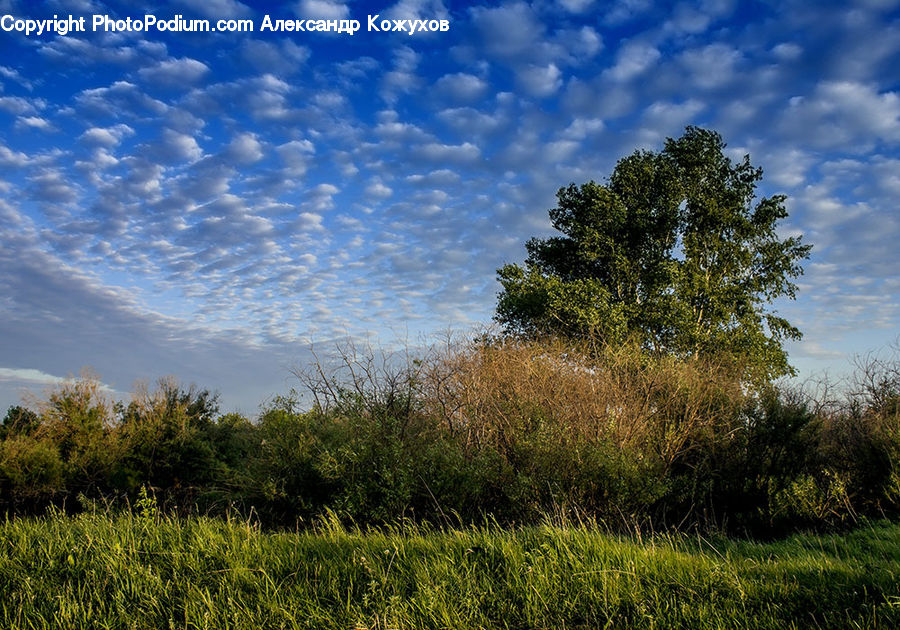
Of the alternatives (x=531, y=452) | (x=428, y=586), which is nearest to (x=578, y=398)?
(x=531, y=452)

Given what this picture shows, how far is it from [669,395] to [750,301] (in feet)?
41.0

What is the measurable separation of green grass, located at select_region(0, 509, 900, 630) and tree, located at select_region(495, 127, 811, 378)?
18053 mm

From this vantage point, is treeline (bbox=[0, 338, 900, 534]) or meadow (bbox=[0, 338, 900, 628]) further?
treeline (bbox=[0, 338, 900, 534])

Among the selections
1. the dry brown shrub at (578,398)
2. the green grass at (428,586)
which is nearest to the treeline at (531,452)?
the dry brown shrub at (578,398)

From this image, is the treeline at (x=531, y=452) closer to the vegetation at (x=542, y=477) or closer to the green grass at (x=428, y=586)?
the vegetation at (x=542, y=477)

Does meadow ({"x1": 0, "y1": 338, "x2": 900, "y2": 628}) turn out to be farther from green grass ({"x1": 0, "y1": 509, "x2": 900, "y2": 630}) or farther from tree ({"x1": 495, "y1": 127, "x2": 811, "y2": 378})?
tree ({"x1": 495, "y1": 127, "x2": 811, "y2": 378})

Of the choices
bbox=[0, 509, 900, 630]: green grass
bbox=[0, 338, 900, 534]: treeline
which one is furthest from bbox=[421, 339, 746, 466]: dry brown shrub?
bbox=[0, 509, 900, 630]: green grass

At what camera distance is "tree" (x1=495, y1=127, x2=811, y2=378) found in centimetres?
2398

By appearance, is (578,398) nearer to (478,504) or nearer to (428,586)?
(478,504)

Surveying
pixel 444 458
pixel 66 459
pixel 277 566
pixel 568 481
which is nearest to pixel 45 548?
pixel 277 566

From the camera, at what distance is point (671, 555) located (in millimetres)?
5547

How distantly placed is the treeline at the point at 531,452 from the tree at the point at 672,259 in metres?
5.83

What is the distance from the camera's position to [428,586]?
483cm

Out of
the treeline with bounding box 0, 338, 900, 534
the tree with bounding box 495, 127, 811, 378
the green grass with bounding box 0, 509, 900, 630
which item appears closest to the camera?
the green grass with bounding box 0, 509, 900, 630
